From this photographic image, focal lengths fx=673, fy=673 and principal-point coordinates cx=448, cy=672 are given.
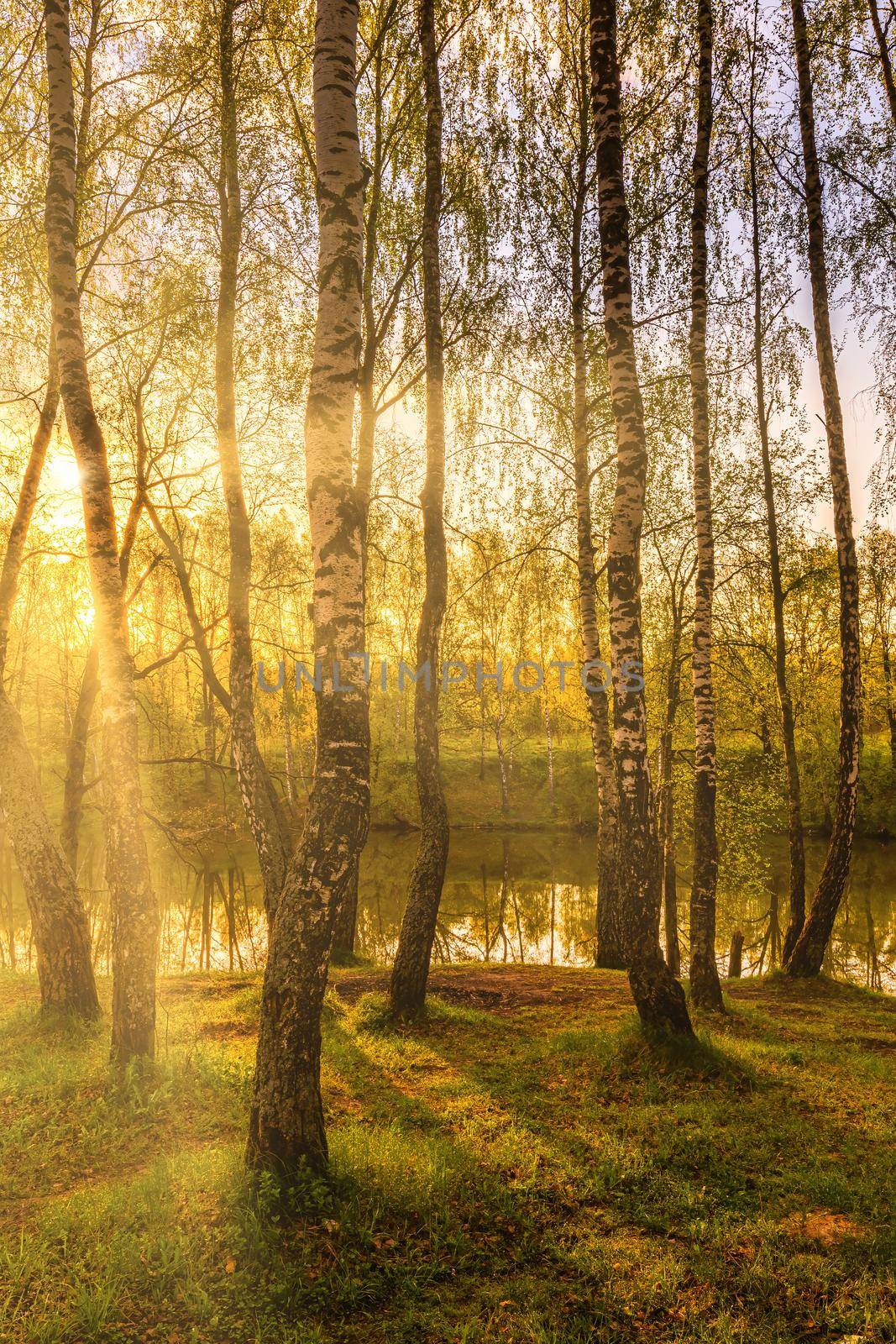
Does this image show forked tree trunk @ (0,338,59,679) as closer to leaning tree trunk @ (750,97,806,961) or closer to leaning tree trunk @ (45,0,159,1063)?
leaning tree trunk @ (45,0,159,1063)

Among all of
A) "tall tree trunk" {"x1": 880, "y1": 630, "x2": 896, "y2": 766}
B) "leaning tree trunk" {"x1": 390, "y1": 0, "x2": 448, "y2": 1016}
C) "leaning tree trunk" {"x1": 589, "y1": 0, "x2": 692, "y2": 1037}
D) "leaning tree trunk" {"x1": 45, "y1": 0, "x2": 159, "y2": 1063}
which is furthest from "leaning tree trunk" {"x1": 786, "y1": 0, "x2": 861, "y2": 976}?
"tall tree trunk" {"x1": 880, "y1": 630, "x2": 896, "y2": 766}

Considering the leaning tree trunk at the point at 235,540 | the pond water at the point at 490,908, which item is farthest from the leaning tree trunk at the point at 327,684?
the pond water at the point at 490,908

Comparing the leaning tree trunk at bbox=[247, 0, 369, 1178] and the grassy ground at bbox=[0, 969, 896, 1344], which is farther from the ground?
the leaning tree trunk at bbox=[247, 0, 369, 1178]

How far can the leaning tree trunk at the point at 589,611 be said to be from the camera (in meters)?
11.9

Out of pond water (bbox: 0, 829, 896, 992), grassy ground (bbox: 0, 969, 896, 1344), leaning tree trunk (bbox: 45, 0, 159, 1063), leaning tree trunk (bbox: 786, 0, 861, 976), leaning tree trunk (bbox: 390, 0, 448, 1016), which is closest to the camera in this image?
grassy ground (bbox: 0, 969, 896, 1344)

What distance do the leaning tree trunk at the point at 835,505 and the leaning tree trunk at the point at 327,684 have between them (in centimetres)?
920

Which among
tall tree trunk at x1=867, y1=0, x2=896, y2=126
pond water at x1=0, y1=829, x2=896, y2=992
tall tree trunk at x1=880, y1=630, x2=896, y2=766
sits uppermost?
tall tree trunk at x1=867, y1=0, x2=896, y2=126

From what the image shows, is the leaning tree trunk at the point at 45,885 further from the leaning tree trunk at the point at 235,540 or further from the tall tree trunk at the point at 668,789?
the tall tree trunk at the point at 668,789

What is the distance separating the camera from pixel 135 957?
6.39 m

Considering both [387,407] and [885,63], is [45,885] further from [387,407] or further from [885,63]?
[885,63]

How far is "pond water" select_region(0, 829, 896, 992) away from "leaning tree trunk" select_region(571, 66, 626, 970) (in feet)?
14.7

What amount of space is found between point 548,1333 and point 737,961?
1373 cm

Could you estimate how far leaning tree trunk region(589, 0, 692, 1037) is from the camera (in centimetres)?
684

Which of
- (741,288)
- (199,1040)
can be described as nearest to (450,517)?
(741,288)
